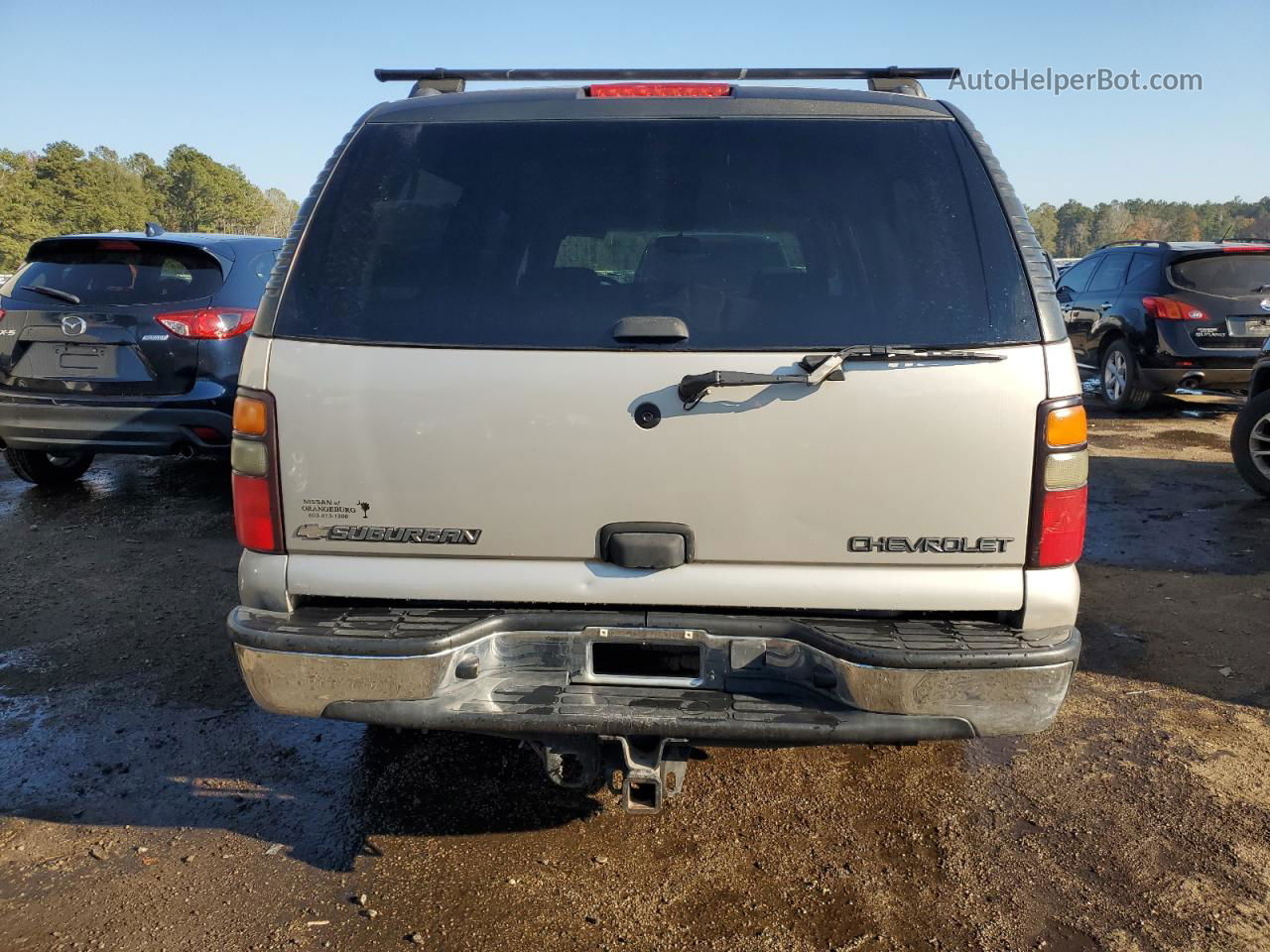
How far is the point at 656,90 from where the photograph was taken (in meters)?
2.68

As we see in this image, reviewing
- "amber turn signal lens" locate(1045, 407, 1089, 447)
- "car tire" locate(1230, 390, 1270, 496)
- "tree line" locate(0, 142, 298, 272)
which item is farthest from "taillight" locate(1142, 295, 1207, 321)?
"tree line" locate(0, 142, 298, 272)

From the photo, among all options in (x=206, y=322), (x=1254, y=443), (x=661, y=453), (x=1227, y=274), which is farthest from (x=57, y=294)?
(x=1227, y=274)

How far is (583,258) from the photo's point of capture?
2.54 meters

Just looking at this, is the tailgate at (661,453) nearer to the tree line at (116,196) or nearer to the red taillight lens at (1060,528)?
the red taillight lens at (1060,528)

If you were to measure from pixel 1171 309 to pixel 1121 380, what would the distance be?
100 cm

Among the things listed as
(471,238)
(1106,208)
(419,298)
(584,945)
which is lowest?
(584,945)

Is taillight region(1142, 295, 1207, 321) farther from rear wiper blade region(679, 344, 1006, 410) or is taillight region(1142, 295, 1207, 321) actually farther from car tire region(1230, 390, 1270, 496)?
rear wiper blade region(679, 344, 1006, 410)

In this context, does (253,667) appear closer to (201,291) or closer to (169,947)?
(169,947)

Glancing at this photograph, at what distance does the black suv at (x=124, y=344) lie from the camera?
5.99 meters

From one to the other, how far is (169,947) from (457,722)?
0.96m

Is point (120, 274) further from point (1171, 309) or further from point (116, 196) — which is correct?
point (116, 196)

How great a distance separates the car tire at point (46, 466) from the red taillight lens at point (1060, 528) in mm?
6850

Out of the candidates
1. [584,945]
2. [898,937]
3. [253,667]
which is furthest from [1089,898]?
[253,667]

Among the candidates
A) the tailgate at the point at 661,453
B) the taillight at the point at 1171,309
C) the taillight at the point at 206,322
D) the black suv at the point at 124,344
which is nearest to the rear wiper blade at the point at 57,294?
the black suv at the point at 124,344
